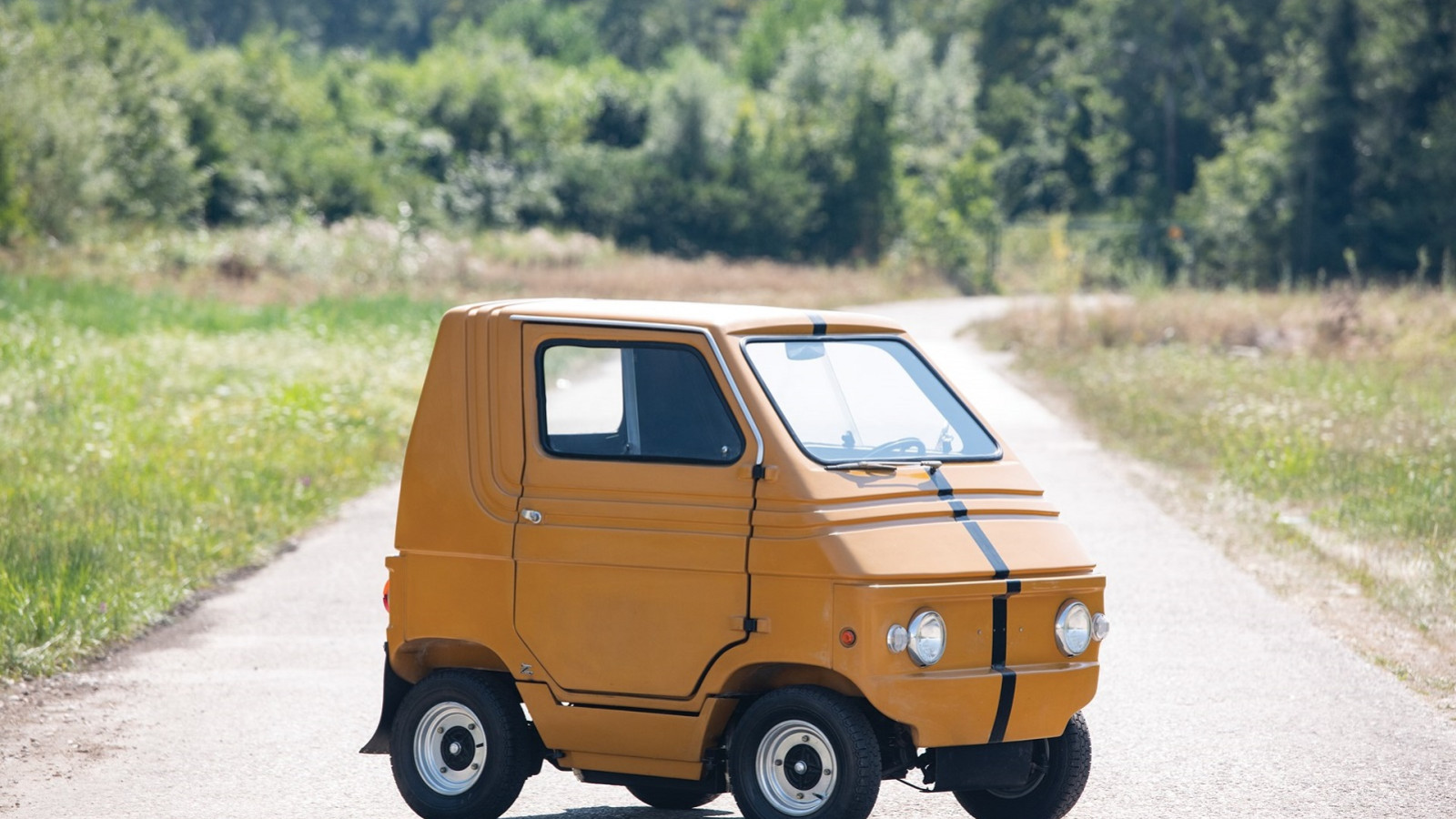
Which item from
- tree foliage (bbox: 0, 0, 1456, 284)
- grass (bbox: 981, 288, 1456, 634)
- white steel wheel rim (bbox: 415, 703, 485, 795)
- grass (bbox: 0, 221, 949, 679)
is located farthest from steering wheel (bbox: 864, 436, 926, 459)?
tree foliage (bbox: 0, 0, 1456, 284)

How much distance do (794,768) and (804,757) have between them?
5 centimetres

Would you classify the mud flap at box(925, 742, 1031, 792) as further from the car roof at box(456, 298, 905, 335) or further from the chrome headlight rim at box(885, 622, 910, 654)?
the car roof at box(456, 298, 905, 335)

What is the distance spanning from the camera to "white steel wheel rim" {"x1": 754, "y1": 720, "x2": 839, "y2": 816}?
5.47m

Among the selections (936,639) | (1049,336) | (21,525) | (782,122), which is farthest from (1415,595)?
(782,122)

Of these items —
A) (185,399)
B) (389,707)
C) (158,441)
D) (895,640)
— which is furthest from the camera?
(185,399)

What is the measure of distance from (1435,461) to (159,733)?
458 inches

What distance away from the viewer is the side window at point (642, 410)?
5801 millimetres

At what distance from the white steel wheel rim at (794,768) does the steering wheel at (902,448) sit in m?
0.99

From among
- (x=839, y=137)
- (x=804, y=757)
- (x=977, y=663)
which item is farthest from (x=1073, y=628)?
(x=839, y=137)

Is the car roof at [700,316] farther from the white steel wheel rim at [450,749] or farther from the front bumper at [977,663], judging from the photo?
the white steel wheel rim at [450,749]

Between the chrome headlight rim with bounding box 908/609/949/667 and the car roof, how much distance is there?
1200 mm

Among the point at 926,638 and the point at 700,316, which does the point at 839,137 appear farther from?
the point at 926,638

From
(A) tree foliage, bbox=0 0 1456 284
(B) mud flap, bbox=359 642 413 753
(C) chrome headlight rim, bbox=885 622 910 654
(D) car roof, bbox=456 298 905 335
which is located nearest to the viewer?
(C) chrome headlight rim, bbox=885 622 910 654

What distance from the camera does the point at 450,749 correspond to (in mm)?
6082
